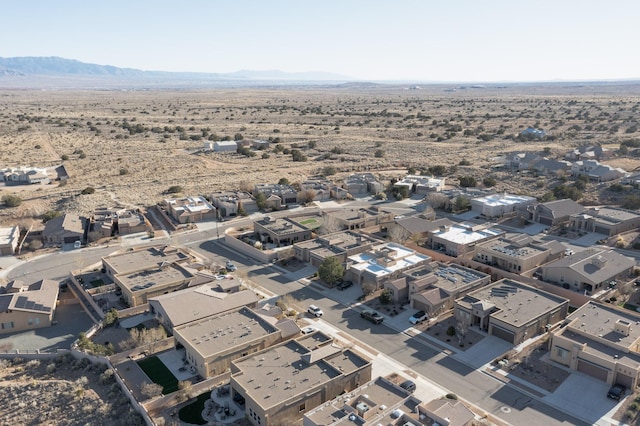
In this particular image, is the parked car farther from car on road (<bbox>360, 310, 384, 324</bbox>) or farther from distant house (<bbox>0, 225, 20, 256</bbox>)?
distant house (<bbox>0, 225, 20, 256</bbox>)

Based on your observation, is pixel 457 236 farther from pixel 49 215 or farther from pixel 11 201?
pixel 11 201

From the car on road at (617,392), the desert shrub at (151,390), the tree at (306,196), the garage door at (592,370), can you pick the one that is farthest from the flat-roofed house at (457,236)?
the desert shrub at (151,390)

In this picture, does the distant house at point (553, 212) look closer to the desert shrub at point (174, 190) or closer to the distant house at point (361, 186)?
the distant house at point (361, 186)

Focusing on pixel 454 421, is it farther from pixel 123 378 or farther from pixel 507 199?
pixel 507 199

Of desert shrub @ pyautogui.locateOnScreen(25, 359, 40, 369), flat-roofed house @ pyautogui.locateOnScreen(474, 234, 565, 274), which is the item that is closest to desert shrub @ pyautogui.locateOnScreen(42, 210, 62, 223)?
desert shrub @ pyautogui.locateOnScreen(25, 359, 40, 369)

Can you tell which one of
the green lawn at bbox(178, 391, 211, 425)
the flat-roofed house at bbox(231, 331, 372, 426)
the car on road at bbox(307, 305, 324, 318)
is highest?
the flat-roofed house at bbox(231, 331, 372, 426)
